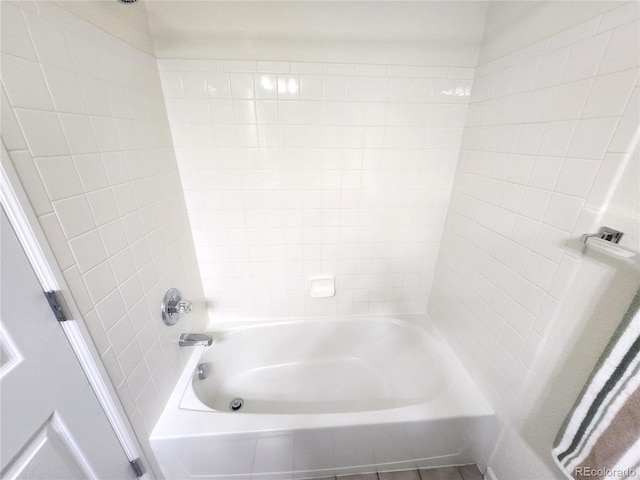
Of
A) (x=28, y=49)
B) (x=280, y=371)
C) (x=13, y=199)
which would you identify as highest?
(x=28, y=49)

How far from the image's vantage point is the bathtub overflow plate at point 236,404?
1.36 metres

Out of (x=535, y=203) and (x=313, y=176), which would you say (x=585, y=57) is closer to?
(x=535, y=203)

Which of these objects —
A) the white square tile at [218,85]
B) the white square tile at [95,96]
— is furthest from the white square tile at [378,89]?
the white square tile at [95,96]

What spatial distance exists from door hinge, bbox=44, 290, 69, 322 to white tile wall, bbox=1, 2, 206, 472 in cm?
4

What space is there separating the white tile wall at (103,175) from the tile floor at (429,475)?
3.21ft

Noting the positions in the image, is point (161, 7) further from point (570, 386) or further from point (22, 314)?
point (570, 386)

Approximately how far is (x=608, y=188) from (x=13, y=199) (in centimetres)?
137

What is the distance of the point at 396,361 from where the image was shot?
153 centimetres

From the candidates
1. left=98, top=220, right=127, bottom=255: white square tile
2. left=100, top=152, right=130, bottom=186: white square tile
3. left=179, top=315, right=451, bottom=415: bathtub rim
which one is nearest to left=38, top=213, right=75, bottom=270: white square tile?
left=98, top=220, right=127, bottom=255: white square tile

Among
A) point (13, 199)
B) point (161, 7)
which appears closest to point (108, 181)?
point (13, 199)

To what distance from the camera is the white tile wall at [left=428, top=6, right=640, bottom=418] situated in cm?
62

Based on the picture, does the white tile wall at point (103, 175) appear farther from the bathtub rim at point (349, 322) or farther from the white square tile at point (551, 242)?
the white square tile at point (551, 242)

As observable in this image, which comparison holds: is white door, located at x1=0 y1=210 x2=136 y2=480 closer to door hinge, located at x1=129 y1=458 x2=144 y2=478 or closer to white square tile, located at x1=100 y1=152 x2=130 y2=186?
door hinge, located at x1=129 y1=458 x2=144 y2=478

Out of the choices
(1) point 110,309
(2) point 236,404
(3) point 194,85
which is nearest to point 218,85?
(3) point 194,85
